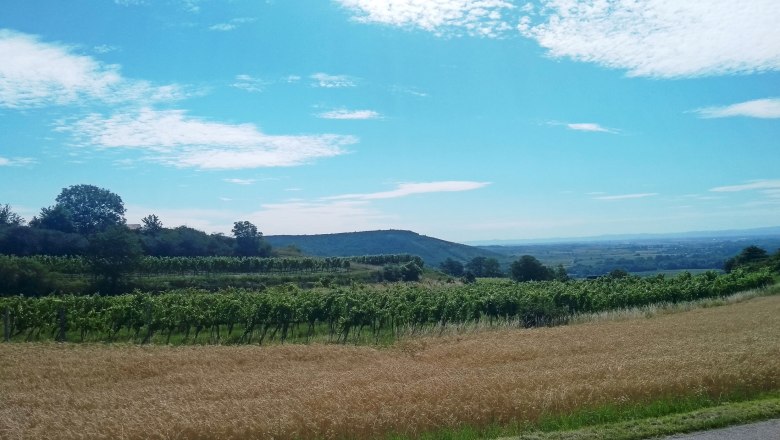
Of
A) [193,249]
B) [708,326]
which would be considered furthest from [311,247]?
[708,326]

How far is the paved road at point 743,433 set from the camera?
9.52 m

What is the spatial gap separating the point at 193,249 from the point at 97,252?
32.0 meters

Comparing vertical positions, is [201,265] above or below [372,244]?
below

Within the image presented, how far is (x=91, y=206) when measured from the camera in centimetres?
11481

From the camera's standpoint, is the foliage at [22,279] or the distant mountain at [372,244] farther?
the distant mountain at [372,244]

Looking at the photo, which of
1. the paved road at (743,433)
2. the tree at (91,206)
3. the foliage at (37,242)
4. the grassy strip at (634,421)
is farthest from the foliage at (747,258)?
the tree at (91,206)

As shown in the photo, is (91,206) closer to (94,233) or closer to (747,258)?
(94,233)

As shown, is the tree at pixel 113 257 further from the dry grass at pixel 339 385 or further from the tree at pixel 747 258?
the tree at pixel 747 258

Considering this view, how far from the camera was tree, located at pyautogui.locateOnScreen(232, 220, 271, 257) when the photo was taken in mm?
107031

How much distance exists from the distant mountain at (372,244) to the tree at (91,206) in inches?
2393

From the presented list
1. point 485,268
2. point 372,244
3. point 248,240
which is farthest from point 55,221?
point 372,244

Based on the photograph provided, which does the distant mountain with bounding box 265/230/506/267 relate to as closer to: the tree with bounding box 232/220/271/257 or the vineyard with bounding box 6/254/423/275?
the tree with bounding box 232/220/271/257

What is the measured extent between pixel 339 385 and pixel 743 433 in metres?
9.04

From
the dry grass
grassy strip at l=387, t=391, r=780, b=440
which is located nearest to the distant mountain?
the dry grass
